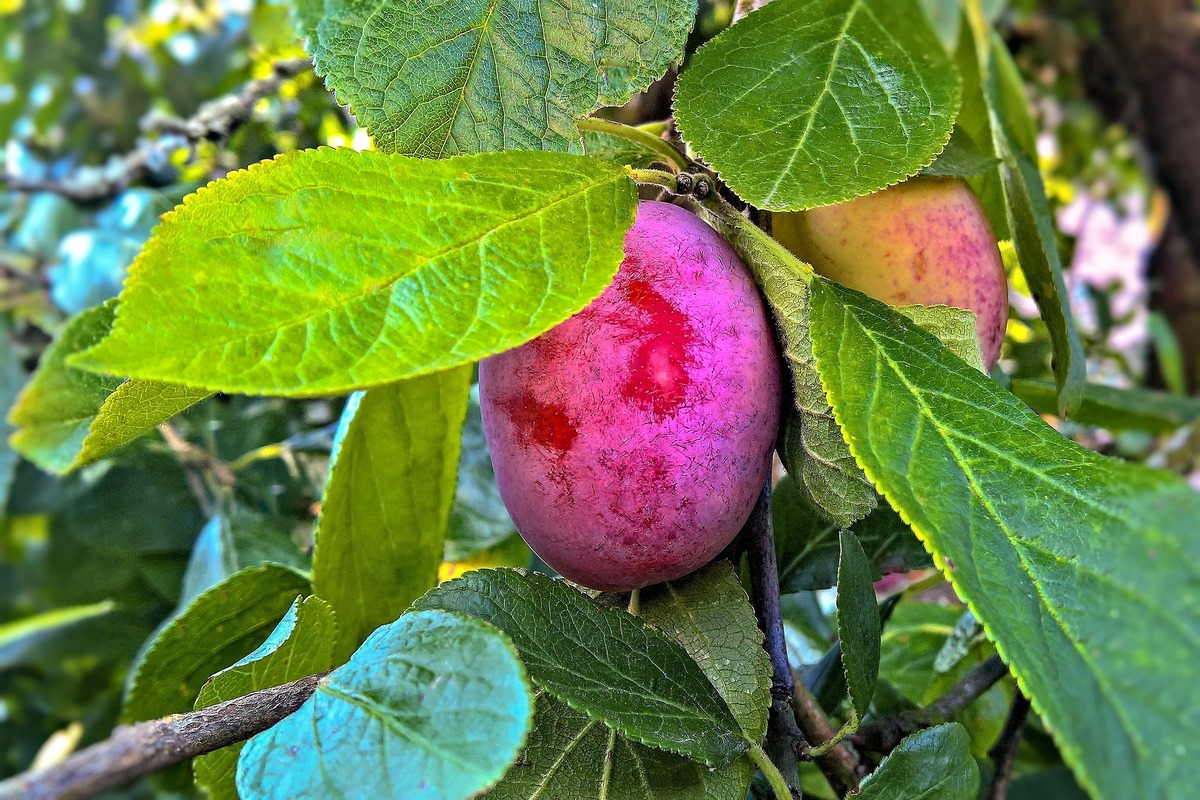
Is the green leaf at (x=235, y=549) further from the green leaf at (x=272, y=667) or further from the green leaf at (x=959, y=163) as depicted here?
the green leaf at (x=959, y=163)

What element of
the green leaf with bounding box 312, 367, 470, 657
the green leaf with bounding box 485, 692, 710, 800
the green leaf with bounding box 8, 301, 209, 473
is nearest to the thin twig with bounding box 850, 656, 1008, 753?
the green leaf with bounding box 485, 692, 710, 800

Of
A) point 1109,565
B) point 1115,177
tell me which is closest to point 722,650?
point 1109,565

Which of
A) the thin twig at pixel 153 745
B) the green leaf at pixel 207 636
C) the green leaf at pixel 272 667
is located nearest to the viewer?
the thin twig at pixel 153 745

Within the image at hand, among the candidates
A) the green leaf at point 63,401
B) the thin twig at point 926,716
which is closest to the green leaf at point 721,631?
the thin twig at point 926,716

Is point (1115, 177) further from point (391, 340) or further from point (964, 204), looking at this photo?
point (391, 340)

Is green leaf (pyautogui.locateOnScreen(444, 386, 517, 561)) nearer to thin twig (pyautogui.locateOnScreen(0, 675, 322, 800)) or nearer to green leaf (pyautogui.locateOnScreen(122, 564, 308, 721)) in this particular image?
green leaf (pyautogui.locateOnScreen(122, 564, 308, 721))

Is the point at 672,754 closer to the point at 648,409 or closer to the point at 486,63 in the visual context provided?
the point at 648,409

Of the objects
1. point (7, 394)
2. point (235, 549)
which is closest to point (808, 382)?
point (235, 549)
